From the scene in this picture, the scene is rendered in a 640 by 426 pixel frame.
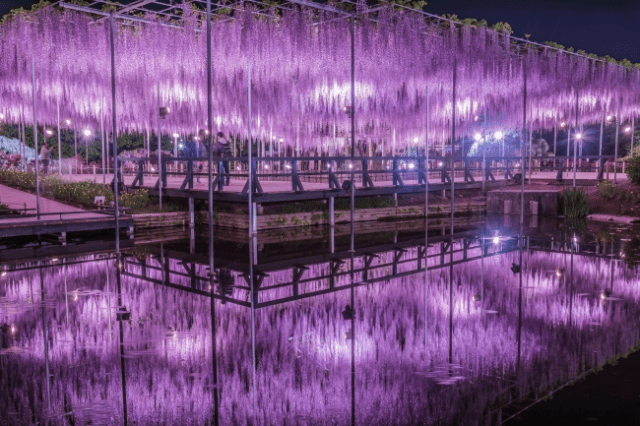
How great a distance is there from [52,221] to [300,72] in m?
9.05

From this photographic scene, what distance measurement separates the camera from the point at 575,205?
18.4 metres

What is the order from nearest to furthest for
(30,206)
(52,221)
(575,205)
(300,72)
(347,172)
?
(52,221)
(347,172)
(30,206)
(575,205)
(300,72)

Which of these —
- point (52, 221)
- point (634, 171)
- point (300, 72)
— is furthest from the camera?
point (300, 72)

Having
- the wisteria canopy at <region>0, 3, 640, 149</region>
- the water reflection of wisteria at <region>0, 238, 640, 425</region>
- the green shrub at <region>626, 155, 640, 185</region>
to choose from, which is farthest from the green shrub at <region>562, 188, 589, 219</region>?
the water reflection of wisteria at <region>0, 238, 640, 425</region>

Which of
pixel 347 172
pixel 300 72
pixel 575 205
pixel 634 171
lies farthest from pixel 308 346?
pixel 634 171

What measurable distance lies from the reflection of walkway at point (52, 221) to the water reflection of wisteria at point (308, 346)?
3.63m

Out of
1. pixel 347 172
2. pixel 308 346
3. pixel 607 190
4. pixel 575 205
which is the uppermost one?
pixel 347 172

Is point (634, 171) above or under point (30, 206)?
above

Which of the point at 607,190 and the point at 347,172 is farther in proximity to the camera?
the point at 607,190

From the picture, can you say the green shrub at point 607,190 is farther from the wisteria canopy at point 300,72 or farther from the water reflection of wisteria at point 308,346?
the water reflection of wisteria at point 308,346

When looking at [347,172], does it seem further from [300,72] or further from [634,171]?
[634,171]

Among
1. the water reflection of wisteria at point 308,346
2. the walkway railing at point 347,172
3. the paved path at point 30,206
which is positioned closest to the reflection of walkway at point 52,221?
the paved path at point 30,206

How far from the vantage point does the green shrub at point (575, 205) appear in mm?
18375

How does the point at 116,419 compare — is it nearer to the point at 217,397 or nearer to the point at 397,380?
the point at 217,397
